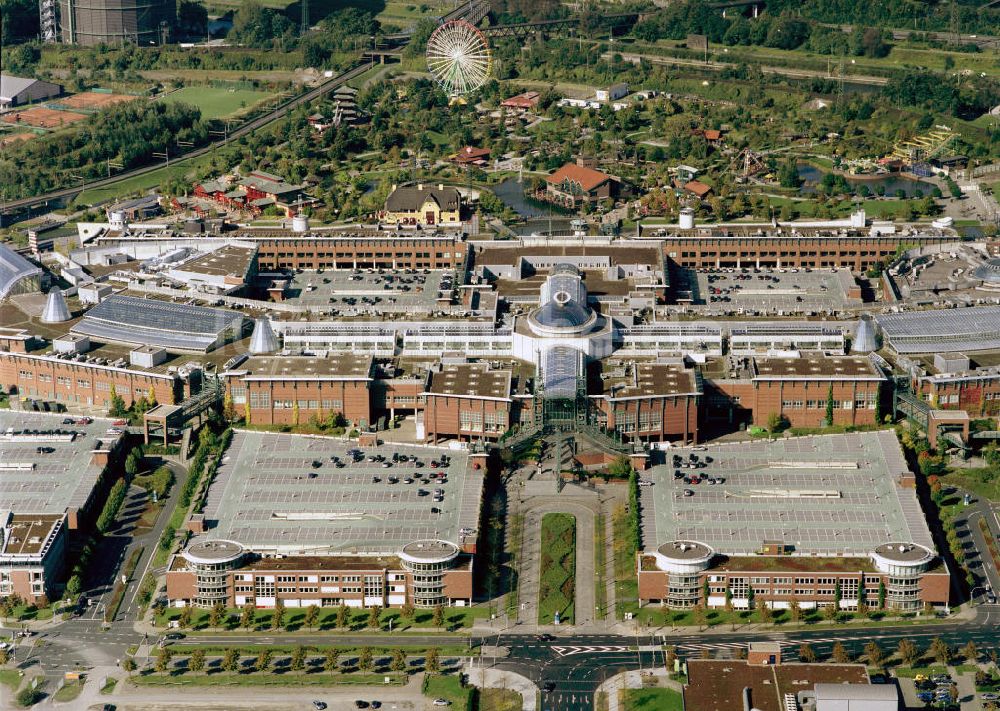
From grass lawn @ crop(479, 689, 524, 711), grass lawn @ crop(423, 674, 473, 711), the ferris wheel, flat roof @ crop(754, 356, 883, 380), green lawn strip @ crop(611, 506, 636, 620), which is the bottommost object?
grass lawn @ crop(479, 689, 524, 711)

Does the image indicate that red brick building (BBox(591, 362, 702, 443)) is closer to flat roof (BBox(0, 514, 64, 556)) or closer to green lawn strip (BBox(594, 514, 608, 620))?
green lawn strip (BBox(594, 514, 608, 620))

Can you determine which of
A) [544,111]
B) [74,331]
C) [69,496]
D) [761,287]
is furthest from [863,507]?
[544,111]

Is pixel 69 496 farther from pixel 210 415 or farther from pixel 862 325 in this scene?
pixel 862 325

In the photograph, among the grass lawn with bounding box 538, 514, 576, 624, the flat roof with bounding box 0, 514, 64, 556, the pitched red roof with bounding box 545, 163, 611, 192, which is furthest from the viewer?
the pitched red roof with bounding box 545, 163, 611, 192

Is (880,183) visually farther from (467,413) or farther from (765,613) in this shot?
(765,613)

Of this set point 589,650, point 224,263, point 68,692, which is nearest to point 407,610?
point 589,650

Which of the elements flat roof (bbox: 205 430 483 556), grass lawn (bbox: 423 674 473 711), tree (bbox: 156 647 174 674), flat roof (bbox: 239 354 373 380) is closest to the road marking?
grass lawn (bbox: 423 674 473 711)

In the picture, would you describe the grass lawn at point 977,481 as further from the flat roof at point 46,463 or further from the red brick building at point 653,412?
the flat roof at point 46,463
